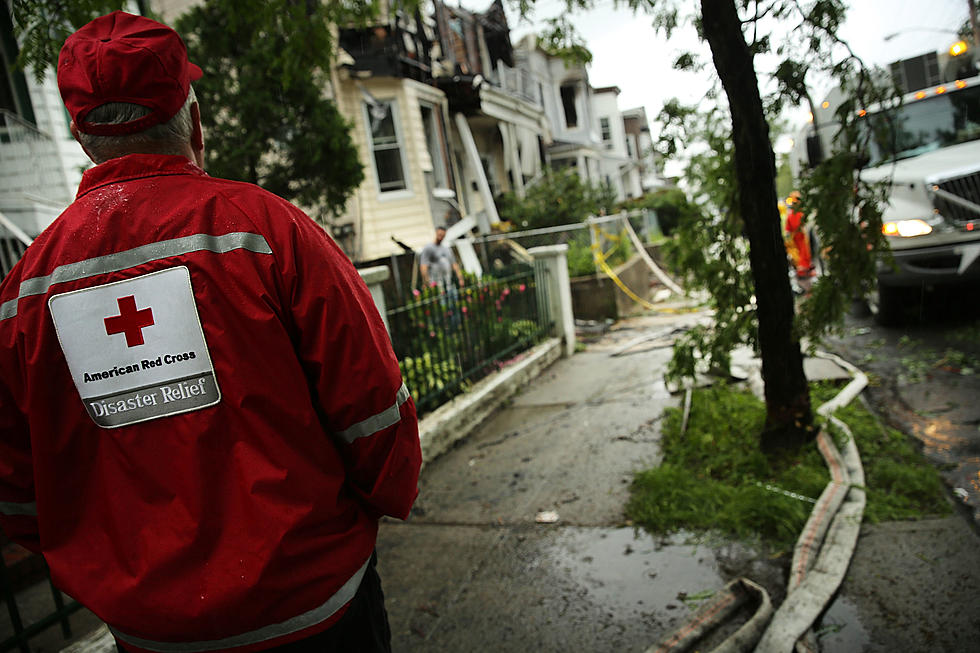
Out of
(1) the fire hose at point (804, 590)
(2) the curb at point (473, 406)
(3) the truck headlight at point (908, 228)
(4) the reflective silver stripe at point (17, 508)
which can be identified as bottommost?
(1) the fire hose at point (804, 590)

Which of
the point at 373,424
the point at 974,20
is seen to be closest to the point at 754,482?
the point at 373,424

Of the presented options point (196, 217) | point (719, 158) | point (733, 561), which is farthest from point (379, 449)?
point (719, 158)

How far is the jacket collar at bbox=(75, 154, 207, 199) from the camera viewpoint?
4.86 ft

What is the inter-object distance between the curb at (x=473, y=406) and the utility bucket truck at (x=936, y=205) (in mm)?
3740

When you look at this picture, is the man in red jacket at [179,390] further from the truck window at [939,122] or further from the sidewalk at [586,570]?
the truck window at [939,122]

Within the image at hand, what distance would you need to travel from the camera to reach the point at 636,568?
129 inches

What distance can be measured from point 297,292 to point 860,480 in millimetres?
3438

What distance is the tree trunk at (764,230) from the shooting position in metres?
3.49

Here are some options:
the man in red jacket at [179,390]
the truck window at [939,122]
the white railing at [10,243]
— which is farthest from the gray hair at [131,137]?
the truck window at [939,122]

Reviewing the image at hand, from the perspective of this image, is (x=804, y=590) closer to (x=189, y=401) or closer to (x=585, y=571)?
(x=585, y=571)

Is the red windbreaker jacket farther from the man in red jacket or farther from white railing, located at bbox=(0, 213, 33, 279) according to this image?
white railing, located at bbox=(0, 213, 33, 279)

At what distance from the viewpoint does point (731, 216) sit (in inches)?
161

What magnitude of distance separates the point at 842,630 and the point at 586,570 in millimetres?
1173

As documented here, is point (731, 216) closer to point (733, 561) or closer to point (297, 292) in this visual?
point (733, 561)
